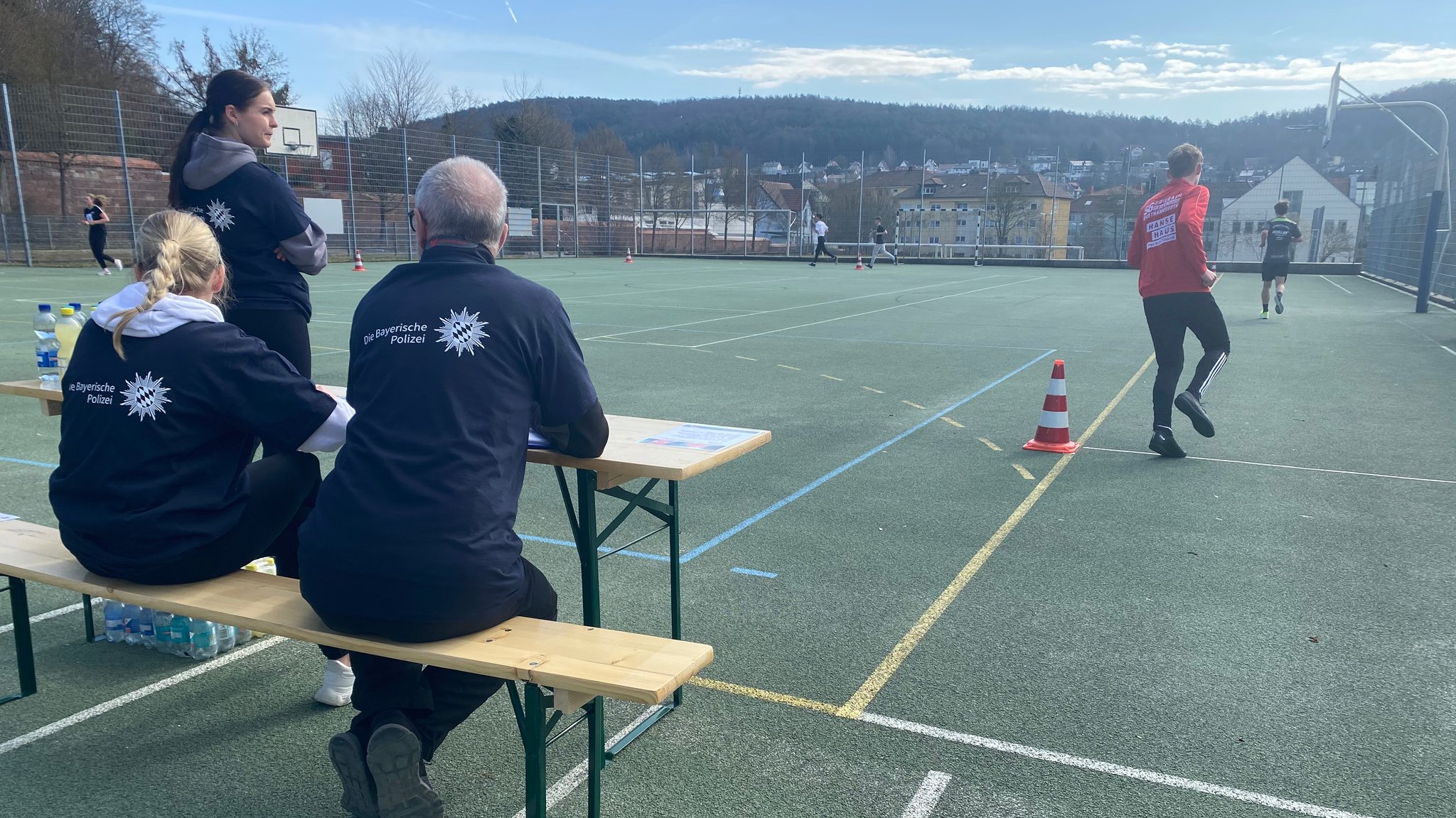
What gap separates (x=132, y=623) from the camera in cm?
359

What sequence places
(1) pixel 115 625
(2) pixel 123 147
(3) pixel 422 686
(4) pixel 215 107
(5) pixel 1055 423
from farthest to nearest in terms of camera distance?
1. (2) pixel 123 147
2. (5) pixel 1055 423
3. (4) pixel 215 107
4. (1) pixel 115 625
5. (3) pixel 422 686

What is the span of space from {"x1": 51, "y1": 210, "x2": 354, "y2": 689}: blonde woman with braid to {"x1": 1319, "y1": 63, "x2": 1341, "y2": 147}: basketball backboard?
3378 centimetres

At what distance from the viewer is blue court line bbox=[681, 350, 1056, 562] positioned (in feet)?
15.7

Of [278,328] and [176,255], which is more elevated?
[176,255]

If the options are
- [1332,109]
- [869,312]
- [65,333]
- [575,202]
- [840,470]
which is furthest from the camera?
[575,202]

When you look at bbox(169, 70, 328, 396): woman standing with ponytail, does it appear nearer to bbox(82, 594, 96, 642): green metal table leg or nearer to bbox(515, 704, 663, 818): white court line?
bbox(82, 594, 96, 642): green metal table leg

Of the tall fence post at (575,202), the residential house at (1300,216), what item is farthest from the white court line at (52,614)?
the tall fence post at (575,202)

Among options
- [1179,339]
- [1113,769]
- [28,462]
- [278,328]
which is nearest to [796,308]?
[1179,339]

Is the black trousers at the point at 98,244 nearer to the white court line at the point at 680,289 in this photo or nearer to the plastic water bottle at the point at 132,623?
the white court line at the point at 680,289

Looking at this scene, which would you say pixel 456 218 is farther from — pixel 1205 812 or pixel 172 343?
pixel 1205 812

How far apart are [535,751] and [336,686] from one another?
1.28 metres

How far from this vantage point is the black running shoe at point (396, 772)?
223 cm

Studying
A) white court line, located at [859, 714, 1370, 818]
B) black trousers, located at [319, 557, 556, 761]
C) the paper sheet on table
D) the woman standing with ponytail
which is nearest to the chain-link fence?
white court line, located at [859, 714, 1370, 818]

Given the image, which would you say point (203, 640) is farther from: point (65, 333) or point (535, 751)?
point (535, 751)
